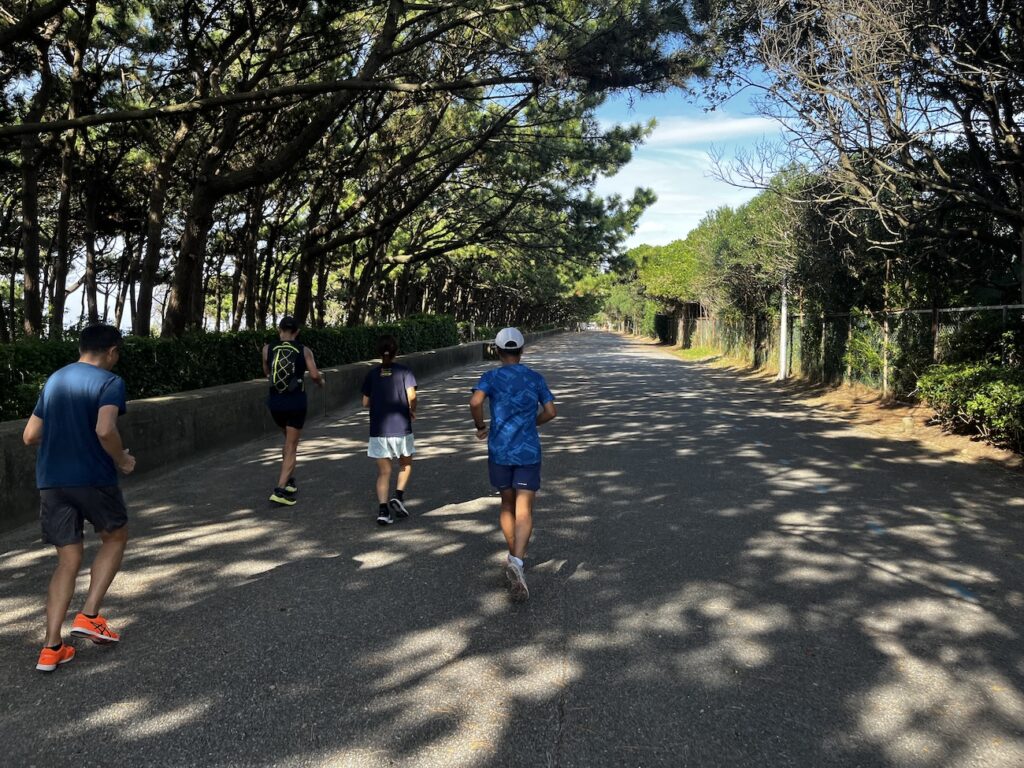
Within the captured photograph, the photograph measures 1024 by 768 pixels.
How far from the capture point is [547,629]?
4074 millimetres

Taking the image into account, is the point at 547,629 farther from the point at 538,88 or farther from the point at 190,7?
the point at 190,7

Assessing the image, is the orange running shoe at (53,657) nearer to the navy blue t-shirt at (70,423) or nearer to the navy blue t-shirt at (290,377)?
the navy blue t-shirt at (70,423)

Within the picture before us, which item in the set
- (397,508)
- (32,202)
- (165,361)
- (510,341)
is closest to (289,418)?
(397,508)

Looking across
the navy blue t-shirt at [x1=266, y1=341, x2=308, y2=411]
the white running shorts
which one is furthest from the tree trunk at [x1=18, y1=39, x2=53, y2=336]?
the white running shorts

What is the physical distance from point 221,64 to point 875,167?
1029 cm

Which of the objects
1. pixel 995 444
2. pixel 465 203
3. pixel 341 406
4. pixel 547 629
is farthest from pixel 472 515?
pixel 465 203

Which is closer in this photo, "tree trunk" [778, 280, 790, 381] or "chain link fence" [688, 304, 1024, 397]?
"chain link fence" [688, 304, 1024, 397]

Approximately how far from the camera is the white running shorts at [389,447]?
6.46 m

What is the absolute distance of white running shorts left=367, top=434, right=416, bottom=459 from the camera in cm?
646

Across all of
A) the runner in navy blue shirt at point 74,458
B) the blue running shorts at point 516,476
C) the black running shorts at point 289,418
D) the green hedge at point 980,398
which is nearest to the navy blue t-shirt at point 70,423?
the runner in navy blue shirt at point 74,458

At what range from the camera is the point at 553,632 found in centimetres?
404

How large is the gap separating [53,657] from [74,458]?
0.92m

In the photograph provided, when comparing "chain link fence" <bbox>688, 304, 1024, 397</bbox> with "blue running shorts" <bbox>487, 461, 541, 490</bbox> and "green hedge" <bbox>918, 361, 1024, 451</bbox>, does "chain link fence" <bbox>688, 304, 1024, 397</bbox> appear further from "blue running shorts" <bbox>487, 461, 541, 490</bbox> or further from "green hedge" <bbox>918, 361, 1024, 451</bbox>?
"blue running shorts" <bbox>487, 461, 541, 490</bbox>

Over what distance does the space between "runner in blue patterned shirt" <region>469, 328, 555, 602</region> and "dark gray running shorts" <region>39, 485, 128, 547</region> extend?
2.05 m
